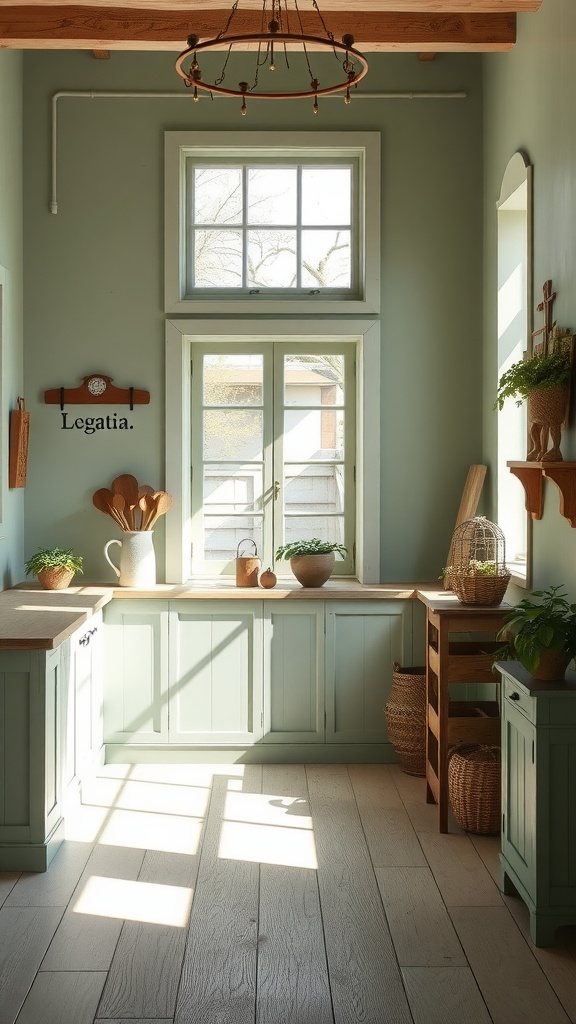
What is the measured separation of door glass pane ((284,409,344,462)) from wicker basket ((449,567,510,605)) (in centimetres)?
150

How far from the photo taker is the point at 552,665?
356 centimetres

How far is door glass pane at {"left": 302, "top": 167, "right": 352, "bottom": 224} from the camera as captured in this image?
5.87 m

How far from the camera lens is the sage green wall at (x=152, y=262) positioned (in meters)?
5.75

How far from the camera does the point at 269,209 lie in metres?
5.86

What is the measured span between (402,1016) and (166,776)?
2579 mm

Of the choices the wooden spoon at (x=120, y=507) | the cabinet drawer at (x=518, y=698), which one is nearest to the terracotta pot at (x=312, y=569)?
the wooden spoon at (x=120, y=507)

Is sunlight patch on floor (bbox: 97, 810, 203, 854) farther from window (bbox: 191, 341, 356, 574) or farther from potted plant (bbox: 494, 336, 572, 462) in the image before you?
potted plant (bbox: 494, 336, 572, 462)

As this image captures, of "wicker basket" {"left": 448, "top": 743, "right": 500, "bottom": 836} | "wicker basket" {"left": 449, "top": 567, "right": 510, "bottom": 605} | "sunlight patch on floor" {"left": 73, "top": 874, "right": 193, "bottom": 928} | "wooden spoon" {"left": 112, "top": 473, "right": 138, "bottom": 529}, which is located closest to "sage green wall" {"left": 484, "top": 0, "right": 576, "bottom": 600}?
"wicker basket" {"left": 449, "top": 567, "right": 510, "bottom": 605}

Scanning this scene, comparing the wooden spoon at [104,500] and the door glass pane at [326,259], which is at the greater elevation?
the door glass pane at [326,259]

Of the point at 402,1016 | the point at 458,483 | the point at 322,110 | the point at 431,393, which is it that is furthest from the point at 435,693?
the point at 322,110

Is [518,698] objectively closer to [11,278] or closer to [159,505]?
[159,505]

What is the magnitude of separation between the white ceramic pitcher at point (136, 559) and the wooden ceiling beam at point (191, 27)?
2.44 metres

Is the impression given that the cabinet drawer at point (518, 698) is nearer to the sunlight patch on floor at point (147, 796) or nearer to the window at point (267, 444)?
the sunlight patch on floor at point (147, 796)

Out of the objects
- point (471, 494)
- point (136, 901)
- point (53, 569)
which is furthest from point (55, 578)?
point (471, 494)
